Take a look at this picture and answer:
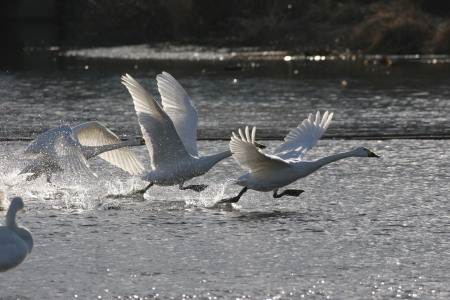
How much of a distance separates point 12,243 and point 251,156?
347cm

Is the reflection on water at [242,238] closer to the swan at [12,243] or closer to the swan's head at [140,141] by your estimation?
the swan at [12,243]

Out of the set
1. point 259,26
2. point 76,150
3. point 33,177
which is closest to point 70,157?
point 76,150

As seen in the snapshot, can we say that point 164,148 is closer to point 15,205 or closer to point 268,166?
point 268,166

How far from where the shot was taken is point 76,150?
34.6 feet

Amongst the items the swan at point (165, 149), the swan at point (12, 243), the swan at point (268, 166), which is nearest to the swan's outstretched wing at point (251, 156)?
the swan at point (268, 166)

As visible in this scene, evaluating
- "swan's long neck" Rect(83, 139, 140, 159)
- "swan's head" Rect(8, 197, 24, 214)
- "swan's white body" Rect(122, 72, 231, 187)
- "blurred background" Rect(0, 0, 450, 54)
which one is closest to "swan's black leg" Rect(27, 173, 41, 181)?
"swan's long neck" Rect(83, 139, 140, 159)

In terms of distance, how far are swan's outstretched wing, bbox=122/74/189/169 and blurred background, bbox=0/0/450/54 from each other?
79.7 ft

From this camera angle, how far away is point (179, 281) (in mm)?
7254

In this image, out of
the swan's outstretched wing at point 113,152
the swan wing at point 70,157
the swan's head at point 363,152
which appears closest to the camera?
the swan wing at point 70,157

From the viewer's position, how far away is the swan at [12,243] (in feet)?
21.7

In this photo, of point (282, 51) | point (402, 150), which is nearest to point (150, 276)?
point (402, 150)

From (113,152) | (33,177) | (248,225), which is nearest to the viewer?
(248,225)

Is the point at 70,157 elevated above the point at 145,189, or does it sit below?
above

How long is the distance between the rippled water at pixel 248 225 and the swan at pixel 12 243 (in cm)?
32
